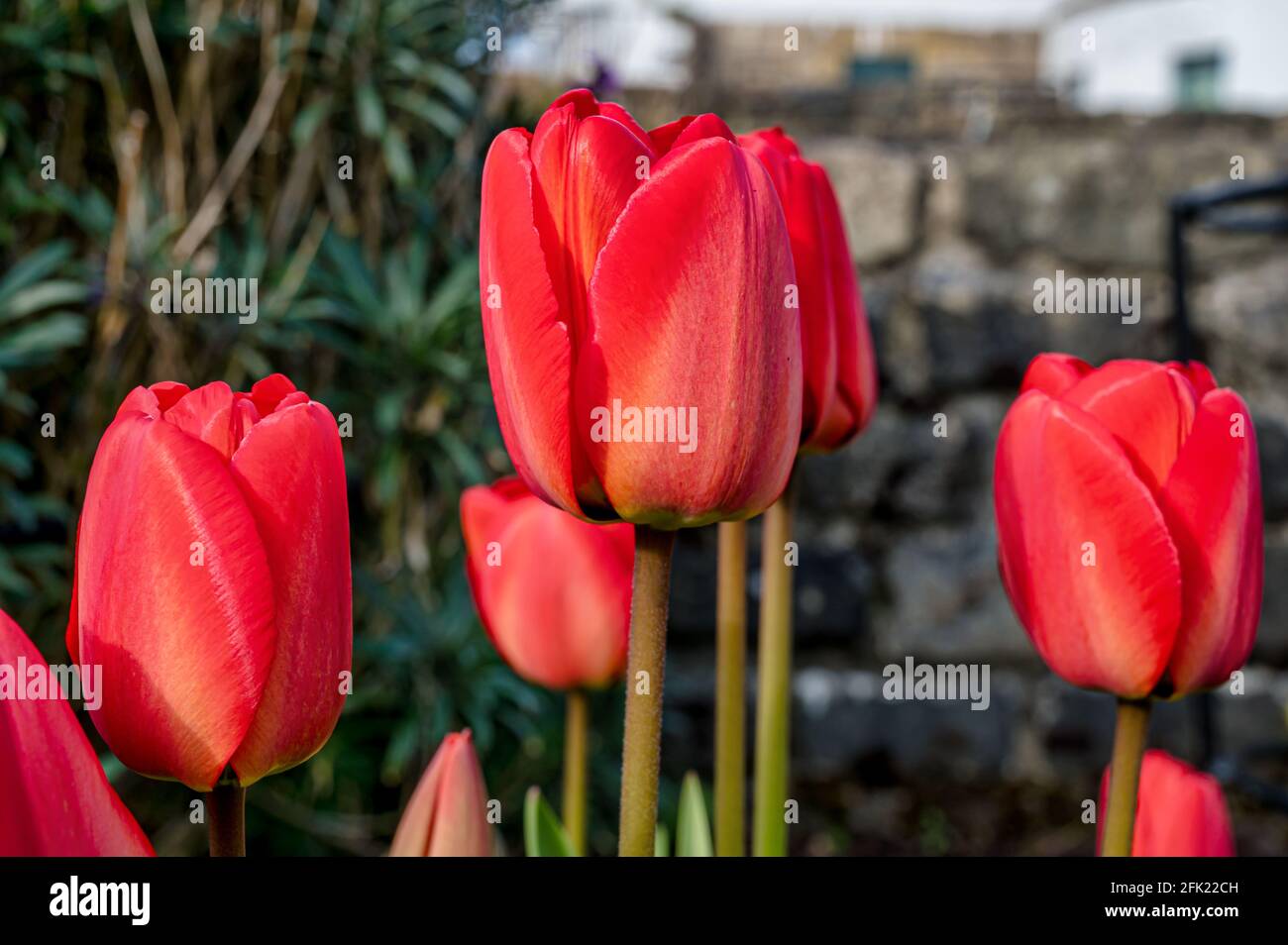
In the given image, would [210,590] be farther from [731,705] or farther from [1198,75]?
[1198,75]

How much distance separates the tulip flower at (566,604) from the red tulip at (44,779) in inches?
8.2

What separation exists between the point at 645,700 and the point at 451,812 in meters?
0.05

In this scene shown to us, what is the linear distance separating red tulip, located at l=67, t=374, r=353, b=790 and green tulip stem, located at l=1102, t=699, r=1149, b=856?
0.60 feet

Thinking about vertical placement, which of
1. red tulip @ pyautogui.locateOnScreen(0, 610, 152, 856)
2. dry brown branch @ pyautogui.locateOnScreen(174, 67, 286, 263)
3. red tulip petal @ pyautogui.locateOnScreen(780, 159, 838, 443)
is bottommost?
red tulip @ pyautogui.locateOnScreen(0, 610, 152, 856)

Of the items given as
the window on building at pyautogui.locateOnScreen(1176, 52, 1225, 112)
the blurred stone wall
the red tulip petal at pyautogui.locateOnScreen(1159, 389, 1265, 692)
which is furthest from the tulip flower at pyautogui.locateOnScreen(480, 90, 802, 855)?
the window on building at pyautogui.locateOnScreen(1176, 52, 1225, 112)

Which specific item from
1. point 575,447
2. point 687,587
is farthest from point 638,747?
point 687,587

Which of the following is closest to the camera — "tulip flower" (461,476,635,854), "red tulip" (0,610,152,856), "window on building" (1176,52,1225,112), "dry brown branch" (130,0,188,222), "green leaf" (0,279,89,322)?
"red tulip" (0,610,152,856)

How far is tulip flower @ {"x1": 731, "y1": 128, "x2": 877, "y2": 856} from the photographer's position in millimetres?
319

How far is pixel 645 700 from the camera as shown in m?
0.25

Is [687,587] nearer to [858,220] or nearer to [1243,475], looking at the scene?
[858,220]

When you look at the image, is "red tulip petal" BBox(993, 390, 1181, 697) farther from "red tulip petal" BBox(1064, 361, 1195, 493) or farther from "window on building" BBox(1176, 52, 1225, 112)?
"window on building" BBox(1176, 52, 1225, 112)

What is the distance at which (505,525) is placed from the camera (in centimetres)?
Answer: 46

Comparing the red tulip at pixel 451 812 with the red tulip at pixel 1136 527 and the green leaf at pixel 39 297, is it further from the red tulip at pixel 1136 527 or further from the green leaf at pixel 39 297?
the green leaf at pixel 39 297
